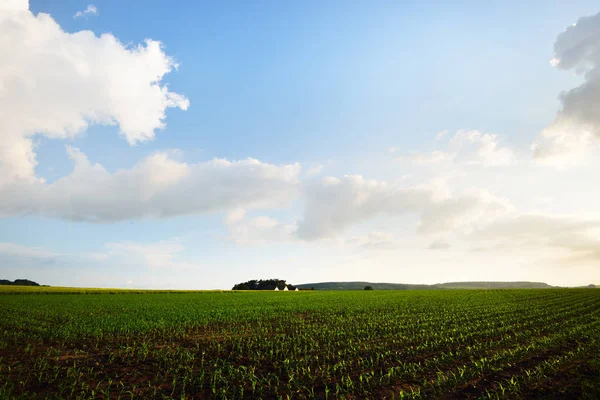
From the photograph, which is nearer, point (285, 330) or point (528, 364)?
point (528, 364)

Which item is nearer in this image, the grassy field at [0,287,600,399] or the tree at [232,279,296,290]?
the grassy field at [0,287,600,399]

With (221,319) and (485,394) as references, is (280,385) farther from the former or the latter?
(221,319)

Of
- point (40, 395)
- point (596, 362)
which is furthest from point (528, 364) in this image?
point (40, 395)

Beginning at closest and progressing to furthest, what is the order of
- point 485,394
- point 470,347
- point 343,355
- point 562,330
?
point 485,394 → point 343,355 → point 470,347 → point 562,330

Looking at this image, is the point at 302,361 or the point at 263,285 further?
the point at 263,285

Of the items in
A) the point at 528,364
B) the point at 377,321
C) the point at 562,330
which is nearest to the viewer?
the point at 528,364

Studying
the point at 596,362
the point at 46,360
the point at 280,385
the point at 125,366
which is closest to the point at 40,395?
the point at 125,366

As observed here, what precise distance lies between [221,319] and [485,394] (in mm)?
21152

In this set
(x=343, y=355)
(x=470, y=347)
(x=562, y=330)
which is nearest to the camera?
(x=343, y=355)

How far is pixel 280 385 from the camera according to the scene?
413 inches

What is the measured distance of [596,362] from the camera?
12523mm

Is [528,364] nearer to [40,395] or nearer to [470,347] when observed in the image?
[470,347]

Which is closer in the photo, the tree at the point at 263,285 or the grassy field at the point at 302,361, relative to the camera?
the grassy field at the point at 302,361

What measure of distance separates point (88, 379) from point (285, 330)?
11.8 meters
